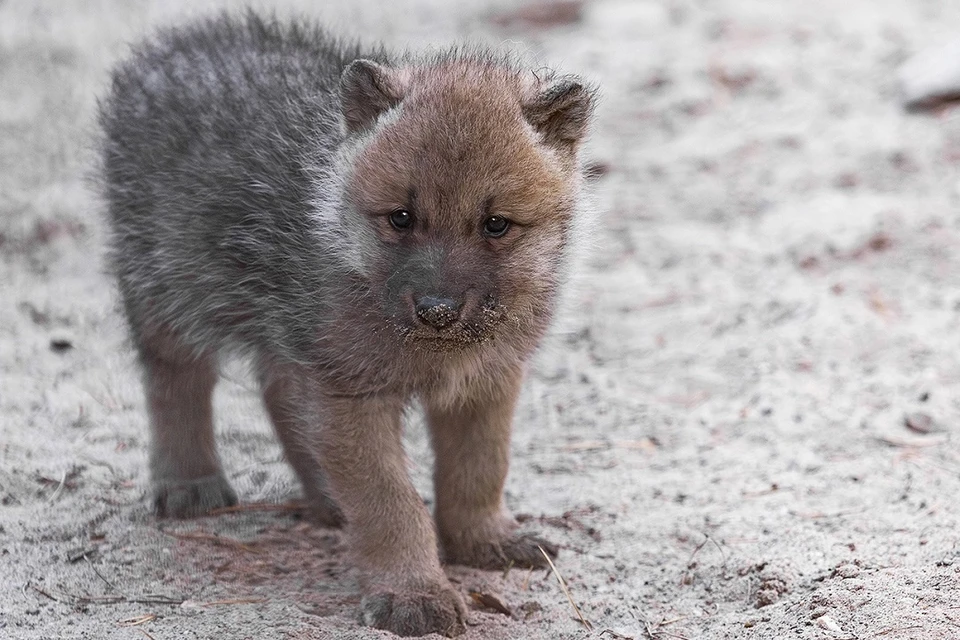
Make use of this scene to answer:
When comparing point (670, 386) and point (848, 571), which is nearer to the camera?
point (848, 571)

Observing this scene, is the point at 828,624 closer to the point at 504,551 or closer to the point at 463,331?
the point at 504,551

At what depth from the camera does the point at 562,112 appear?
13.9 ft

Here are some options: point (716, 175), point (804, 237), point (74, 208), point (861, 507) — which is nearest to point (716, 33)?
point (716, 175)

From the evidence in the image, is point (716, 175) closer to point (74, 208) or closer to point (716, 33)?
point (716, 33)

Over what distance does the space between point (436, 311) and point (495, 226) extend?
1.28 feet

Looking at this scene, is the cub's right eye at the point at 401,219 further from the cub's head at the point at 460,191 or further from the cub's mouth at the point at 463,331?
the cub's mouth at the point at 463,331

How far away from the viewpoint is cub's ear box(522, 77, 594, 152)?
13.7ft

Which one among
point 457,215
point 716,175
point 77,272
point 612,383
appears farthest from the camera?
point 716,175

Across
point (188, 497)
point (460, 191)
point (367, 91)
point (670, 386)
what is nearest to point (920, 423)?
point (670, 386)

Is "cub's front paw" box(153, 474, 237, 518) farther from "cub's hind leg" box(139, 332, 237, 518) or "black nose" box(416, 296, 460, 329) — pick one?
"black nose" box(416, 296, 460, 329)

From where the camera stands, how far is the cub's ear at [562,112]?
13.7 ft

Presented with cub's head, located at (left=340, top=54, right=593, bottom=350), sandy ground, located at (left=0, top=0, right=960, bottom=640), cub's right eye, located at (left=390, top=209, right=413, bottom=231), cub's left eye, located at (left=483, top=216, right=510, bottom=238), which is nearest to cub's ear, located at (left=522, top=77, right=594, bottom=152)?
cub's head, located at (left=340, top=54, right=593, bottom=350)

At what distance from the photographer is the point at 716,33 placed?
9.97m

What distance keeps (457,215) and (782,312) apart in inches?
128
